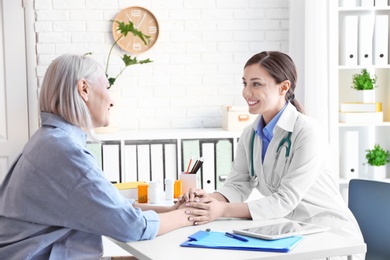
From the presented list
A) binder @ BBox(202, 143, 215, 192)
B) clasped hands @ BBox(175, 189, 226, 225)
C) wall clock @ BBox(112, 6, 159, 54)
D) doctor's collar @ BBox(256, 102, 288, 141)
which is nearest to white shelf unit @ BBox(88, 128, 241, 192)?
binder @ BBox(202, 143, 215, 192)

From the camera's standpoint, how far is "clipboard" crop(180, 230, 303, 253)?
2.06 metres

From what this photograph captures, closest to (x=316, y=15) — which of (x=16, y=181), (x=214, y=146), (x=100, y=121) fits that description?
(x=214, y=146)

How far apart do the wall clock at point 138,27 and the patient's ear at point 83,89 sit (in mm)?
2839

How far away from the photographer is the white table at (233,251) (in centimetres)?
201

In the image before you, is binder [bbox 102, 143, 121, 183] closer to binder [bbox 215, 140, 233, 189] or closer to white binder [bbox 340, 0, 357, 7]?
binder [bbox 215, 140, 233, 189]

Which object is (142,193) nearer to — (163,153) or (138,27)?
(163,153)

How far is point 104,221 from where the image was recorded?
79.8 inches

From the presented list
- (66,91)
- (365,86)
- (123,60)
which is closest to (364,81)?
(365,86)

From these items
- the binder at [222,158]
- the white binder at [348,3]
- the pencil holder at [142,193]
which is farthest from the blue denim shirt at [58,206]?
the white binder at [348,3]

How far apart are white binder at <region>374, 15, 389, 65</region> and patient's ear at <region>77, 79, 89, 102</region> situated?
290 cm

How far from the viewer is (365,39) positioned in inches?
178

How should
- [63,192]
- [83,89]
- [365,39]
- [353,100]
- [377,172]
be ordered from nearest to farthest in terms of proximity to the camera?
[63,192] < [83,89] < [365,39] < [377,172] < [353,100]

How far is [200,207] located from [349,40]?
2.48 metres

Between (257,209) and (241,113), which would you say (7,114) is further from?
(257,209)
